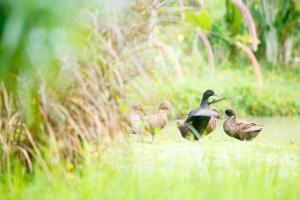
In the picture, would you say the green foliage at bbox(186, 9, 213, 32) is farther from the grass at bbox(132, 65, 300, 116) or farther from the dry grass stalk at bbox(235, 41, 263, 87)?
the grass at bbox(132, 65, 300, 116)

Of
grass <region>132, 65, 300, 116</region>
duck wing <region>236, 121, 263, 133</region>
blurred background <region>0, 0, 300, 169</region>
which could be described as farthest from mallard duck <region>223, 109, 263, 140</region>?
grass <region>132, 65, 300, 116</region>

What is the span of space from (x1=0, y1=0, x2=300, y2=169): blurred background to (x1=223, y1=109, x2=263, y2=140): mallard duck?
10.6 inches

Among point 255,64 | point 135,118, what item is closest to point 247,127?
point 135,118

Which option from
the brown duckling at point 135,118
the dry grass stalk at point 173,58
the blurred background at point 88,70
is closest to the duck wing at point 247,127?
the blurred background at point 88,70

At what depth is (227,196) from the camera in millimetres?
1972

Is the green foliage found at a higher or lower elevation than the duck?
higher

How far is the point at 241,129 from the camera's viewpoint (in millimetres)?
3246

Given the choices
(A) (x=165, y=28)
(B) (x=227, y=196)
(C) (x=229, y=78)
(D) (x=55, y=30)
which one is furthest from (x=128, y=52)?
(C) (x=229, y=78)

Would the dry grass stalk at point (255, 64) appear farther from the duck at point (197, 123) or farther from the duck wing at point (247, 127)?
the duck wing at point (247, 127)

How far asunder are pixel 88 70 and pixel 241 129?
4.14ft

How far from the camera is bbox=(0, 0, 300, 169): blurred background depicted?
878 mm

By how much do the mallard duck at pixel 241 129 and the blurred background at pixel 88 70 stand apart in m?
0.27

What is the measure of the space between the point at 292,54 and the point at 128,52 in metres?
8.04

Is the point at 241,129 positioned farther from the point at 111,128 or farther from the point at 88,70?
the point at 88,70
